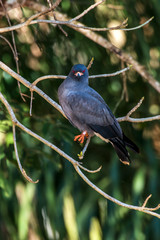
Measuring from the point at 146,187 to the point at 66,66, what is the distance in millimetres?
1733

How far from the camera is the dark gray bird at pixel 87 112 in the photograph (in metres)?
3.74

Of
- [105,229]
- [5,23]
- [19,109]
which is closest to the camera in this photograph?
[19,109]

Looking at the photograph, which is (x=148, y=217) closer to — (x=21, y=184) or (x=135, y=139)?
(x=135, y=139)

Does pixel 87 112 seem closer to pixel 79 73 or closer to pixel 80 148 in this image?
pixel 79 73

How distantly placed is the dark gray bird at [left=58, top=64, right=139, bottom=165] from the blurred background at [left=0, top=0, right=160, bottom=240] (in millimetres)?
766

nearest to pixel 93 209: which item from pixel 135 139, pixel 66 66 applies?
pixel 135 139

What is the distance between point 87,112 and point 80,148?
4.26 feet

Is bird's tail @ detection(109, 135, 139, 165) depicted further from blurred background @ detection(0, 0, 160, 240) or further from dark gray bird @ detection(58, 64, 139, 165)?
blurred background @ detection(0, 0, 160, 240)

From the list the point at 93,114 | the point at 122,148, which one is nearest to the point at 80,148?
the point at 93,114

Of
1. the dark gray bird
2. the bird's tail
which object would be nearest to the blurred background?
the dark gray bird

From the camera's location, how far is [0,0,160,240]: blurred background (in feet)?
16.0

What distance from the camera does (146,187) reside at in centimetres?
553

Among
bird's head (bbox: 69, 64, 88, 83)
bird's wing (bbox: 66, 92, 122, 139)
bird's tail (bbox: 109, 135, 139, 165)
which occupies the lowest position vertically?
bird's tail (bbox: 109, 135, 139, 165)

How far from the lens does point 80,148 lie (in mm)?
5094
